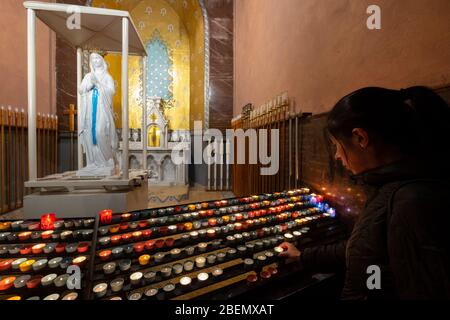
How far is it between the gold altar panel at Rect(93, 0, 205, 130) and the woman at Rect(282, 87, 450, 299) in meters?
6.35

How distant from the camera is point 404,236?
2.05 feet

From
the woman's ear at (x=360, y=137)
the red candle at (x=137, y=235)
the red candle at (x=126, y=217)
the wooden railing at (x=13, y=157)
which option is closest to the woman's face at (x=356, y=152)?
the woman's ear at (x=360, y=137)

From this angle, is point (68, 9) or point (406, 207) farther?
point (68, 9)

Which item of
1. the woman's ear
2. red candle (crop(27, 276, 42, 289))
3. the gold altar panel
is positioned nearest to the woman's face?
the woman's ear

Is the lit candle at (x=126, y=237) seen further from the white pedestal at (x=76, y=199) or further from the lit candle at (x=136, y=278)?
the white pedestal at (x=76, y=199)

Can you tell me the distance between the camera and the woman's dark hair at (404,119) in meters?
0.73

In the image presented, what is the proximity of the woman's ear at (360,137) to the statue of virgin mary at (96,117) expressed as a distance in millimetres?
2681

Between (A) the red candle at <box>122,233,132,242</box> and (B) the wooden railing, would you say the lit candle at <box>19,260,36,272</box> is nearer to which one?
(A) the red candle at <box>122,233,132,242</box>

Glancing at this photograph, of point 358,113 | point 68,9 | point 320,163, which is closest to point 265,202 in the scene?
point 320,163

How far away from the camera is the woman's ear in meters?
0.79

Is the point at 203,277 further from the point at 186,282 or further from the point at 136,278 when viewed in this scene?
the point at 136,278

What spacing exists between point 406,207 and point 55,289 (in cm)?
128

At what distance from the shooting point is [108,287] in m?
1.00
